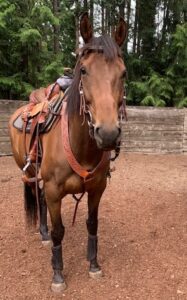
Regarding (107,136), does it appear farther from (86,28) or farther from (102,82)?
(86,28)

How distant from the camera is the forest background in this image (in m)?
9.73

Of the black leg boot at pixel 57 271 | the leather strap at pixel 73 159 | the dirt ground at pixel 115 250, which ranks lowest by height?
the dirt ground at pixel 115 250

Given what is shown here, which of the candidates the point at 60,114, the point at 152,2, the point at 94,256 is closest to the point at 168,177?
the point at 94,256

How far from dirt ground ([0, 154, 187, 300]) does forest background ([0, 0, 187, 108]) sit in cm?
410

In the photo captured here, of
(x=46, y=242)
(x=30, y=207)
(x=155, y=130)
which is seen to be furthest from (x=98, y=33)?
(x=46, y=242)

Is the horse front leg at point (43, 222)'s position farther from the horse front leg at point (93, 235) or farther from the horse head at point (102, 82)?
the horse head at point (102, 82)

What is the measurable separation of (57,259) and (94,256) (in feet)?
1.22

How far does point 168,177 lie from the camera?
7.50 metres

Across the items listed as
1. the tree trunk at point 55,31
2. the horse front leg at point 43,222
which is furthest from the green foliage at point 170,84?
the horse front leg at point 43,222

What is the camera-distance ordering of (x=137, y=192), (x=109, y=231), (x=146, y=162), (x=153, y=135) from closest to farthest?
(x=109, y=231) → (x=137, y=192) → (x=146, y=162) → (x=153, y=135)

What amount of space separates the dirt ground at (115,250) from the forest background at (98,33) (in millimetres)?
4103

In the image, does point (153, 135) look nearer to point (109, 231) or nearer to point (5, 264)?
point (109, 231)

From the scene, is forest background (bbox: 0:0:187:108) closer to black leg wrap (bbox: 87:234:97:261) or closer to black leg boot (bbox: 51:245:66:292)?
black leg wrap (bbox: 87:234:97:261)

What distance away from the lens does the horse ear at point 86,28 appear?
2451 millimetres
